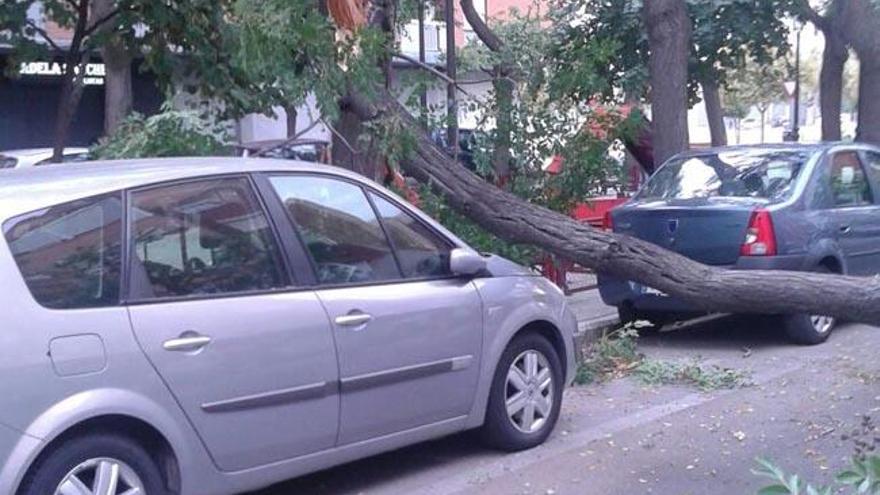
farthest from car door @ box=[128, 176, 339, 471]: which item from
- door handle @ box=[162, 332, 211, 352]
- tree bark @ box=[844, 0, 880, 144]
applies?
tree bark @ box=[844, 0, 880, 144]

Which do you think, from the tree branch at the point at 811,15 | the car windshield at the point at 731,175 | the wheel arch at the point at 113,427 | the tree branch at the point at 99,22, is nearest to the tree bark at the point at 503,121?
the car windshield at the point at 731,175

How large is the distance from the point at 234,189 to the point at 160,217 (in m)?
0.47

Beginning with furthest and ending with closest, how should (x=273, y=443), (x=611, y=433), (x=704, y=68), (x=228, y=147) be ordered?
(x=704, y=68), (x=228, y=147), (x=611, y=433), (x=273, y=443)

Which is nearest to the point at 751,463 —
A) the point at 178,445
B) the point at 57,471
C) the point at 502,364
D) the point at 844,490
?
the point at 844,490

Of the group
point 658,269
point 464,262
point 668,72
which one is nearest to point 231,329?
point 464,262

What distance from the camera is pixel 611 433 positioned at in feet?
26.3

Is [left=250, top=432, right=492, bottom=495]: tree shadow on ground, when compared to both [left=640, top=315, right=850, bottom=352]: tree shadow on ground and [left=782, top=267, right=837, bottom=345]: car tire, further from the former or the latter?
[left=782, top=267, right=837, bottom=345]: car tire

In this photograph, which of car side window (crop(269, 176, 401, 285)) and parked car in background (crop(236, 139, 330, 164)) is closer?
car side window (crop(269, 176, 401, 285))

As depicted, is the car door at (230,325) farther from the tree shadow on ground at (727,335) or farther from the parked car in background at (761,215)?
the tree shadow on ground at (727,335)

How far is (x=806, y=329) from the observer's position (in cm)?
1066

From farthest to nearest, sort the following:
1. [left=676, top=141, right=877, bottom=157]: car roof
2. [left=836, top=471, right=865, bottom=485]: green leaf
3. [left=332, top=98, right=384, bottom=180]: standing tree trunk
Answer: [left=676, top=141, right=877, bottom=157]: car roof → [left=332, top=98, right=384, bottom=180]: standing tree trunk → [left=836, top=471, right=865, bottom=485]: green leaf

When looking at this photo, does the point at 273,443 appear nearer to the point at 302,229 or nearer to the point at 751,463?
the point at 302,229

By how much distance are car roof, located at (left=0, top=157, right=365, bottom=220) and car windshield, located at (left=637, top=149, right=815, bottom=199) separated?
5.15 metres

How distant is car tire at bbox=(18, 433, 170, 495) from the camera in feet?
17.1
